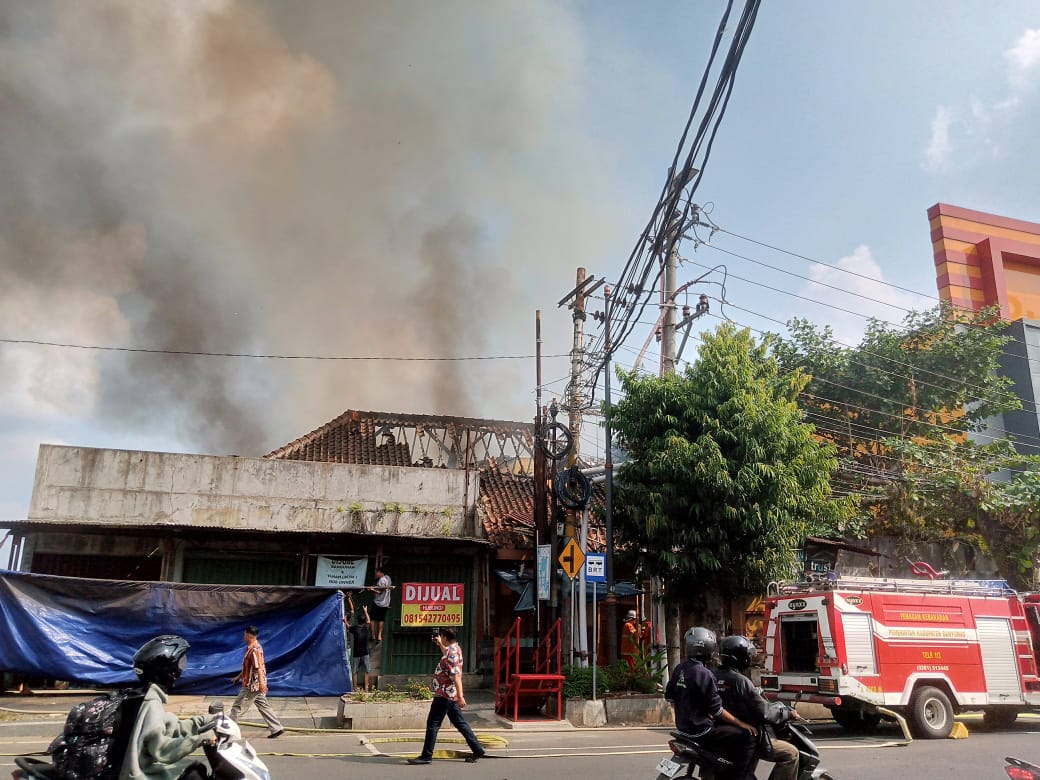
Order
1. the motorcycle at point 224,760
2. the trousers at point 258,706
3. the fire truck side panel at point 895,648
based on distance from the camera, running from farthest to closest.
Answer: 1. the fire truck side panel at point 895,648
2. the trousers at point 258,706
3. the motorcycle at point 224,760

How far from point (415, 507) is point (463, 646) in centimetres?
307

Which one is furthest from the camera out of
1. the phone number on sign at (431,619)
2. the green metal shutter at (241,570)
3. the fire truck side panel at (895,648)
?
the phone number on sign at (431,619)

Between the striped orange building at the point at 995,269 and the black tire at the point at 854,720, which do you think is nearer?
the black tire at the point at 854,720

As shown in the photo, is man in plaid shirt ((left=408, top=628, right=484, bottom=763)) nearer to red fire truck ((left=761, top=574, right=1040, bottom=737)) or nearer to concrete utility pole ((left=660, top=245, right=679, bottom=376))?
red fire truck ((left=761, top=574, right=1040, bottom=737))

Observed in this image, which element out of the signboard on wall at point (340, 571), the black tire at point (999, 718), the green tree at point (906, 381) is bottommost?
the black tire at point (999, 718)

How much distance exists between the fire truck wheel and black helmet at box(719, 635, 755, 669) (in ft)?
25.8

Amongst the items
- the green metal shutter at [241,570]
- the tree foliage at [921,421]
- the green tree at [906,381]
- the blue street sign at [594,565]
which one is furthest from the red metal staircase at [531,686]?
the green tree at [906,381]

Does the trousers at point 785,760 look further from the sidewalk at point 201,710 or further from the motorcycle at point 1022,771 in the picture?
the sidewalk at point 201,710

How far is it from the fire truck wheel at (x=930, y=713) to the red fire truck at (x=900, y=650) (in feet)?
0.05

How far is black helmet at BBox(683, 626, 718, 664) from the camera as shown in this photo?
17.5 ft

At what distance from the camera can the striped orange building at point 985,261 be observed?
1206 inches

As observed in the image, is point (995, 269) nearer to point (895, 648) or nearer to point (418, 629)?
point (895, 648)

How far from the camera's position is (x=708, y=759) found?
16.4 ft

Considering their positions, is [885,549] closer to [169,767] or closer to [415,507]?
[415,507]
